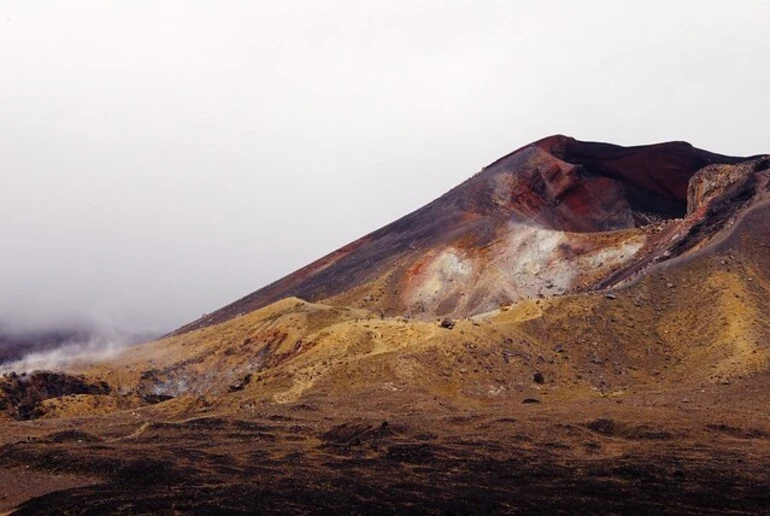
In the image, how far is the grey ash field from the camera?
20625 mm

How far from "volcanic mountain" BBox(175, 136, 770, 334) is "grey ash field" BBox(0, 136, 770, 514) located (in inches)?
10.2

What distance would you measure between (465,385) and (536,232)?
88.7 feet

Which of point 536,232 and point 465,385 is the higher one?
point 536,232

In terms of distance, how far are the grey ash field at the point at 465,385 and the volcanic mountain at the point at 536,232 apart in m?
0.26

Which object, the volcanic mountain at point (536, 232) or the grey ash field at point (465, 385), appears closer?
the grey ash field at point (465, 385)

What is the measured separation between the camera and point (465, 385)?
36406mm

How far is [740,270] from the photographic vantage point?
44438 millimetres

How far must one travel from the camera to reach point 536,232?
61.0m

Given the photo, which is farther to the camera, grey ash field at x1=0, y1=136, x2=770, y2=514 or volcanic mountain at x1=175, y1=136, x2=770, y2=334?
volcanic mountain at x1=175, y1=136, x2=770, y2=334

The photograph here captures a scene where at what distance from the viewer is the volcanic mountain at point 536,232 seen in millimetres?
53969

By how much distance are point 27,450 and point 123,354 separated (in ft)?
94.9

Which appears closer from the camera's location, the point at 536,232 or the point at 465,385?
the point at 465,385

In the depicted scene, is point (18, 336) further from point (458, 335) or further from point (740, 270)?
point (740, 270)

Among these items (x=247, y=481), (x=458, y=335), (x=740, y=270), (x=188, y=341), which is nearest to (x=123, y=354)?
(x=188, y=341)
